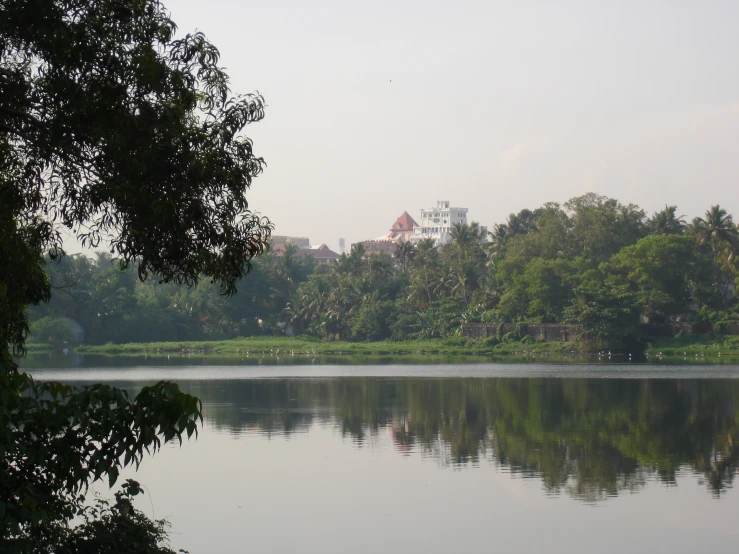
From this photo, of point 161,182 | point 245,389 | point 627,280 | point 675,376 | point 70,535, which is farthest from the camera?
point 627,280

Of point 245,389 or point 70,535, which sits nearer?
point 70,535

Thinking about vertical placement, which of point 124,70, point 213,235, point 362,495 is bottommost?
point 362,495

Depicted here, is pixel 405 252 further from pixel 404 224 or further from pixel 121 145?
pixel 404 224

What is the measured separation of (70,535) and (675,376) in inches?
1222

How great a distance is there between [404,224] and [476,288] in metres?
90.2

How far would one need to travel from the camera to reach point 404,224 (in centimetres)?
15850

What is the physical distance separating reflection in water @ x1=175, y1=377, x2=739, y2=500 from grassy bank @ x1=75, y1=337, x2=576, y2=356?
937 inches

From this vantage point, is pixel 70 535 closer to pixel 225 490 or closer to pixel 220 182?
pixel 220 182

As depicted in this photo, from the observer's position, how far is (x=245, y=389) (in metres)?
31.9

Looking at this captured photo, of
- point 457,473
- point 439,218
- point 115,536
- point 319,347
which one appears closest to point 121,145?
point 115,536

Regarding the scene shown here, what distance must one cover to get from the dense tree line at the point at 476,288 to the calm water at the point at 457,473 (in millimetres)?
27146

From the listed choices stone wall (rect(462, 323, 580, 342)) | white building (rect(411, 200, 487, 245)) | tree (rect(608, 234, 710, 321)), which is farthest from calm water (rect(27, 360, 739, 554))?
white building (rect(411, 200, 487, 245))

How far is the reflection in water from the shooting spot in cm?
1570

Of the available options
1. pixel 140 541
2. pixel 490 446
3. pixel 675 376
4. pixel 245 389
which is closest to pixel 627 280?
pixel 675 376
